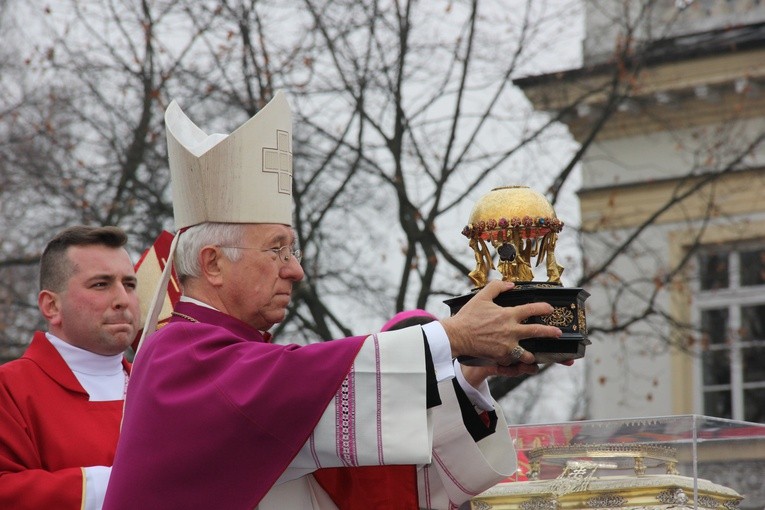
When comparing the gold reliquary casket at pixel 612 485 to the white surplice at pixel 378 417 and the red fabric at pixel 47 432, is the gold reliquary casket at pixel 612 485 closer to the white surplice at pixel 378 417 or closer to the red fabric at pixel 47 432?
the white surplice at pixel 378 417

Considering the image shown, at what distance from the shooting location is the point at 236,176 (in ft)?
14.2

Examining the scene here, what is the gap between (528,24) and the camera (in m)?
12.3

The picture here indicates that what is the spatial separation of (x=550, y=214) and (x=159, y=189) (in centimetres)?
927

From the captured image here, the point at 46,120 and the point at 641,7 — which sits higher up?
the point at 641,7

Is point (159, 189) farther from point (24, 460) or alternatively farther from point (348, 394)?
point (348, 394)

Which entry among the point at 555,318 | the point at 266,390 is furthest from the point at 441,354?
the point at 266,390

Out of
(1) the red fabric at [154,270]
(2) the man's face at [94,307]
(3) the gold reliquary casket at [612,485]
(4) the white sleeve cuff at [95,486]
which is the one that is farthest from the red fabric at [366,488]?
(1) the red fabric at [154,270]

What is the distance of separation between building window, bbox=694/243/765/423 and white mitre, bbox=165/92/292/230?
35.7ft

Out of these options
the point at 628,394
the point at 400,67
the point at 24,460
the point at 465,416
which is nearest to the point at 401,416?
the point at 465,416

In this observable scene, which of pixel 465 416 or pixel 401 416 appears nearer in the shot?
pixel 401 416

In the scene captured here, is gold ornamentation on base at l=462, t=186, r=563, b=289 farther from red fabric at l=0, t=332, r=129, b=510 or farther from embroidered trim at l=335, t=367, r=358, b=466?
red fabric at l=0, t=332, r=129, b=510

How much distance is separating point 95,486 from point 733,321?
1109 cm

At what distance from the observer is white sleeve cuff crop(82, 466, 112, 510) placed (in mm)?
4805

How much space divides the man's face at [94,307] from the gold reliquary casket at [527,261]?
1.73 metres
